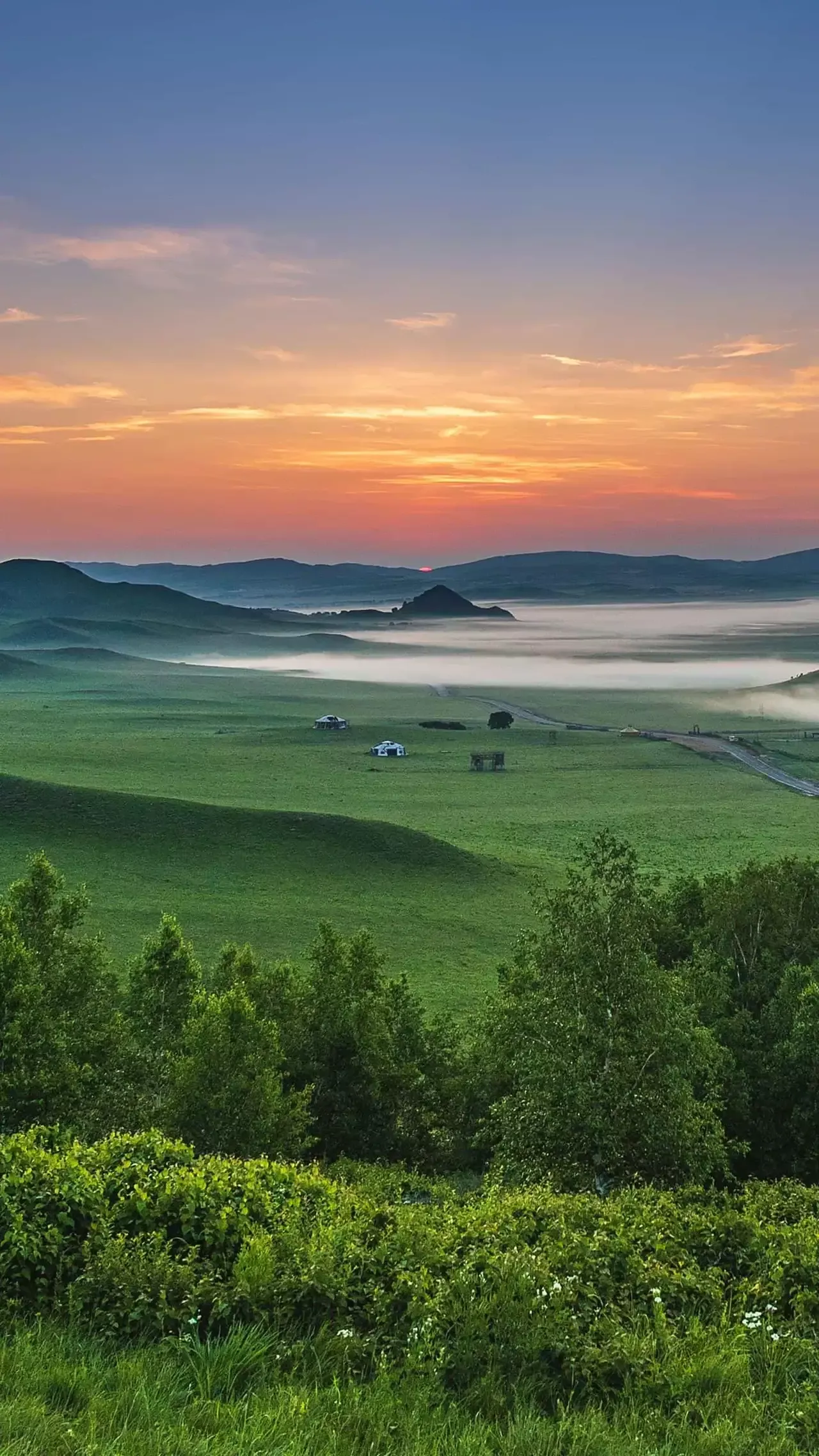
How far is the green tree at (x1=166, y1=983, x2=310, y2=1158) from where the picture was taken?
27.2 meters

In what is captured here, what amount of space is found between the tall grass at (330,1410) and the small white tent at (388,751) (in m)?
147

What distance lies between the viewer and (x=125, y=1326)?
15125 millimetres

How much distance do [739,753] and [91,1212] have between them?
16385 centimetres

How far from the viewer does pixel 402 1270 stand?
16.3m

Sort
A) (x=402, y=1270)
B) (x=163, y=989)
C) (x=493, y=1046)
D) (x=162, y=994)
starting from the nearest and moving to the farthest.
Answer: (x=402, y=1270)
(x=162, y=994)
(x=163, y=989)
(x=493, y=1046)

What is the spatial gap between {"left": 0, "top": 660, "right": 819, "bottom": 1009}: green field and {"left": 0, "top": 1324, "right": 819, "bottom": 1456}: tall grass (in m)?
40.7

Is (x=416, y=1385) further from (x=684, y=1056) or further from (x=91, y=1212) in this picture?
(x=684, y=1056)

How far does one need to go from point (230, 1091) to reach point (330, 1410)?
14812 millimetres

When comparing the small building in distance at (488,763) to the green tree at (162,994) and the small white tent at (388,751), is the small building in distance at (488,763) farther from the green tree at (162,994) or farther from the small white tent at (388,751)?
the green tree at (162,994)

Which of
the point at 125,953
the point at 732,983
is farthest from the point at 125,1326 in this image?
the point at 125,953

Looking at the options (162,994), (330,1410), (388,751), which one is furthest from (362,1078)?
(388,751)

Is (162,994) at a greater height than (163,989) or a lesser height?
lesser

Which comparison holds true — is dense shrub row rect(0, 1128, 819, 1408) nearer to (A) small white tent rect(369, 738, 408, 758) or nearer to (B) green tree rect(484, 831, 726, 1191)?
(B) green tree rect(484, 831, 726, 1191)

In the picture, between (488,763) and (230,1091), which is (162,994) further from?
(488,763)
